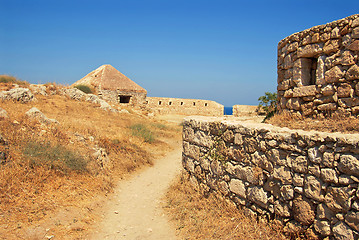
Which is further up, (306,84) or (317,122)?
(306,84)

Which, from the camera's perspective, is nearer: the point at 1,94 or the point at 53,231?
the point at 53,231

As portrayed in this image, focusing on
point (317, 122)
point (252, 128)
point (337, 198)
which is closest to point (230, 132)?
point (252, 128)

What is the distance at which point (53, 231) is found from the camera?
419 cm

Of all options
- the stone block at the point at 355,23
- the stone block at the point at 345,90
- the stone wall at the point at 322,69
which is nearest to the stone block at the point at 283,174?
the stone wall at the point at 322,69

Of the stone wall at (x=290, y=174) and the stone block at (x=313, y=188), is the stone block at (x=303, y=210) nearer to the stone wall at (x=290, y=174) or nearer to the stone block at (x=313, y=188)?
the stone wall at (x=290, y=174)

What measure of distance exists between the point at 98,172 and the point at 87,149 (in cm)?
104

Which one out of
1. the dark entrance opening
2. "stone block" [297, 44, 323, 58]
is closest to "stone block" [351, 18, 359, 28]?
"stone block" [297, 44, 323, 58]

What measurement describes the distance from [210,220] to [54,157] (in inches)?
161

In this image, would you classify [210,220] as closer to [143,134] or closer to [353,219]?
[353,219]

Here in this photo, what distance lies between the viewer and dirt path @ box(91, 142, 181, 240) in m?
4.64

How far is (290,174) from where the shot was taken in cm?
335

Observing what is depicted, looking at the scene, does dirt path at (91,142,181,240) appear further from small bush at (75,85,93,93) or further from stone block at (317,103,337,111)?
small bush at (75,85,93,93)

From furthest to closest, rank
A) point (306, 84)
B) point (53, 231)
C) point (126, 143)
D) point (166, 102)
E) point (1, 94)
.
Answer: point (166, 102) → point (1, 94) → point (126, 143) → point (306, 84) → point (53, 231)

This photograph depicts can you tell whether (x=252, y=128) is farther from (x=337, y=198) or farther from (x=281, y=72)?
(x=281, y=72)
